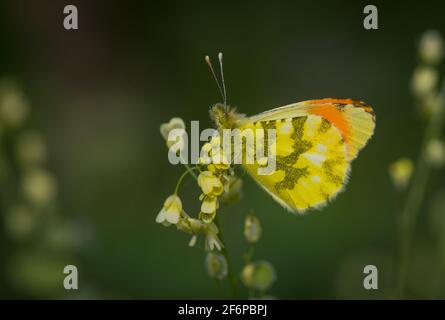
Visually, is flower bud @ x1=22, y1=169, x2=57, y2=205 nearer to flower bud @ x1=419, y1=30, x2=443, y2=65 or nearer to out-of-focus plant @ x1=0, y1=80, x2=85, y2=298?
out-of-focus plant @ x1=0, y1=80, x2=85, y2=298

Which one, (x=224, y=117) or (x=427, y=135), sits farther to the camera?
(x=427, y=135)

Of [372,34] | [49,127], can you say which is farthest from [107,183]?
[372,34]

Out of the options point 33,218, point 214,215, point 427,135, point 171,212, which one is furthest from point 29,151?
point 427,135

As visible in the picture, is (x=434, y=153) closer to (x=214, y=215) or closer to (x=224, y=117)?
(x=224, y=117)

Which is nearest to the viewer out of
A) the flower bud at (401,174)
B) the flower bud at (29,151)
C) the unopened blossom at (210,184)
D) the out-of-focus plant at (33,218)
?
the unopened blossom at (210,184)

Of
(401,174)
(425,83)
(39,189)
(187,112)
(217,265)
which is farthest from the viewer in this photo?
(187,112)

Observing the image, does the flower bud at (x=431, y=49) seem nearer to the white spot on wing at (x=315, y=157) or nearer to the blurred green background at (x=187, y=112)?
the white spot on wing at (x=315, y=157)

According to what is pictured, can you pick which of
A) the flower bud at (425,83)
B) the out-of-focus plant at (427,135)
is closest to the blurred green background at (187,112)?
the out-of-focus plant at (427,135)

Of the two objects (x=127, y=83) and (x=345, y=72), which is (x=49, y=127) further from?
(x=345, y=72)
